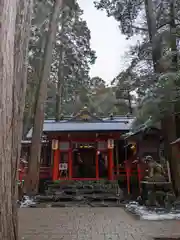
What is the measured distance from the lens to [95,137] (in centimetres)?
1357

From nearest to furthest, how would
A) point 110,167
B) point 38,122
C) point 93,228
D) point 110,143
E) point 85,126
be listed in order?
point 93,228 < point 38,122 < point 110,167 < point 110,143 < point 85,126

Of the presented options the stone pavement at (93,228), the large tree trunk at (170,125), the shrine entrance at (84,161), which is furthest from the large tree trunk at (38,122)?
the large tree trunk at (170,125)

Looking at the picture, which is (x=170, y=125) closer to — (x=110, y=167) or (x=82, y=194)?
(x=110, y=167)

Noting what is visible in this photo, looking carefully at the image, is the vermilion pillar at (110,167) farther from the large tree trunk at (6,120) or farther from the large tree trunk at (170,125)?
the large tree trunk at (6,120)

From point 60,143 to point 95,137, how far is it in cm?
188

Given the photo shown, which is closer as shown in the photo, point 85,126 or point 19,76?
point 19,76

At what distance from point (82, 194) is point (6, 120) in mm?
8758

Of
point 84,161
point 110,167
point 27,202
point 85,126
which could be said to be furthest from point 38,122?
point 84,161

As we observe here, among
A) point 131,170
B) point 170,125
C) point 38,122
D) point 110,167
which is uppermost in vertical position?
point 38,122

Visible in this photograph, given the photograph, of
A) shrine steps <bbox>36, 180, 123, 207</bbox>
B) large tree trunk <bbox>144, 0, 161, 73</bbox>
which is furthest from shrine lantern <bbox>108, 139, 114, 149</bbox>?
large tree trunk <bbox>144, 0, 161, 73</bbox>

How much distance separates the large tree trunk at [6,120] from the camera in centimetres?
278

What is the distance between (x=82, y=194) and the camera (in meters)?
11.0

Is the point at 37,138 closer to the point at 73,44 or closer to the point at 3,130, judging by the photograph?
the point at 3,130

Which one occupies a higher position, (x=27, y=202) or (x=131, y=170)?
(x=131, y=170)
